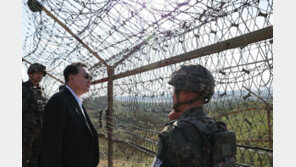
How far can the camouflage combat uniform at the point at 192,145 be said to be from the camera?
3.88 feet

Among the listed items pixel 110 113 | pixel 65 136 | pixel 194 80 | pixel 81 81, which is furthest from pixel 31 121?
pixel 194 80

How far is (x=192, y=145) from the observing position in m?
1.19

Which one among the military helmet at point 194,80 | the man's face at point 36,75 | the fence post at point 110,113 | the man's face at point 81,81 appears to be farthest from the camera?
the fence post at point 110,113

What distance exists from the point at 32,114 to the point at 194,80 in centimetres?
305

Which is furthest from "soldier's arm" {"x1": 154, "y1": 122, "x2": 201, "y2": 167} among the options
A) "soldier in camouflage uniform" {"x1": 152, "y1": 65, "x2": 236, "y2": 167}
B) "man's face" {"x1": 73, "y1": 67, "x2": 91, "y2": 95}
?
"man's face" {"x1": 73, "y1": 67, "x2": 91, "y2": 95}

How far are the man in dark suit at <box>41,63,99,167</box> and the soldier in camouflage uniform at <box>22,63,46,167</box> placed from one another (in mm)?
1710

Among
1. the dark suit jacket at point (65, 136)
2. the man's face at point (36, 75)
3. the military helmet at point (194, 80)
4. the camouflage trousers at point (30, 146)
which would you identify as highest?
the man's face at point (36, 75)

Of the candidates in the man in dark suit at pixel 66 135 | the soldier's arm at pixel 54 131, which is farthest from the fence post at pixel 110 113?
the soldier's arm at pixel 54 131

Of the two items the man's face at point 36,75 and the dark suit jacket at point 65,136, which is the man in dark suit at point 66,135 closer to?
the dark suit jacket at point 65,136

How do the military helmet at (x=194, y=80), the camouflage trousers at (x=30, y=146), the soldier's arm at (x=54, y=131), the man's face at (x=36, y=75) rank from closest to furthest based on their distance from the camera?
the military helmet at (x=194, y=80) → the soldier's arm at (x=54, y=131) → the camouflage trousers at (x=30, y=146) → the man's face at (x=36, y=75)

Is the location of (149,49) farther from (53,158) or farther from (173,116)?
(53,158)

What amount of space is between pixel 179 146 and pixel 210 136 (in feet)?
0.70

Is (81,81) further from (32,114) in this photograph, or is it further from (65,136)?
(32,114)

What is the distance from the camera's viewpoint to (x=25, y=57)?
6.39 metres
